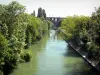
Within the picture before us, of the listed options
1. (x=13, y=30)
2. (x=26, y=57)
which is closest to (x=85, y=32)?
(x=26, y=57)

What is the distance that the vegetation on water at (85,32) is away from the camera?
922 inches

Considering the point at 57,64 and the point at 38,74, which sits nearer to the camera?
the point at 38,74

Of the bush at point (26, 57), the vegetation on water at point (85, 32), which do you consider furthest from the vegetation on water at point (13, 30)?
the vegetation on water at point (85, 32)

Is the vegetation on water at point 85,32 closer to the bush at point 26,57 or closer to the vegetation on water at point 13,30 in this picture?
the bush at point 26,57

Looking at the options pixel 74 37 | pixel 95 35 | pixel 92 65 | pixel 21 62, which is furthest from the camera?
pixel 74 37

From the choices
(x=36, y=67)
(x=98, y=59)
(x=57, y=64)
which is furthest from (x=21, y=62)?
(x=98, y=59)

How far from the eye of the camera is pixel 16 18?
2725 cm

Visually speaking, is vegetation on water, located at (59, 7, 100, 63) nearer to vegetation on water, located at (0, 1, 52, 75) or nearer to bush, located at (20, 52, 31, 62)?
bush, located at (20, 52, 31, 62)

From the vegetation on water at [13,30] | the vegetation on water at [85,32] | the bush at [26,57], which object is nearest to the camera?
the vegetation on water at [85,32]

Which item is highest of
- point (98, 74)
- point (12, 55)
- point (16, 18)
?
point (16, 18)

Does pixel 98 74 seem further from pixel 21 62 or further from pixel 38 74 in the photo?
pixel 21 62

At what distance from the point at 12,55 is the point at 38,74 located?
3198 mm

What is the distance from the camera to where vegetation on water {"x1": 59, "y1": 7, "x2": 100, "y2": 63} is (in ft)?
76.8

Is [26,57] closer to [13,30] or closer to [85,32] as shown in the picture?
[13,30]
